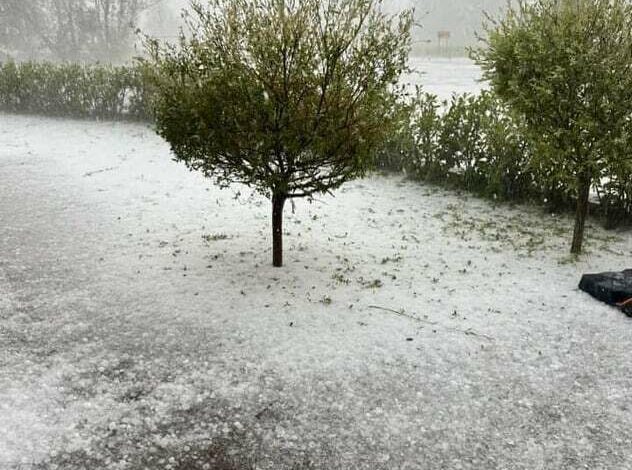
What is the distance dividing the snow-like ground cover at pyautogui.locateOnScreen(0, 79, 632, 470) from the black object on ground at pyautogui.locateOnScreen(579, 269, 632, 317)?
0.44ft

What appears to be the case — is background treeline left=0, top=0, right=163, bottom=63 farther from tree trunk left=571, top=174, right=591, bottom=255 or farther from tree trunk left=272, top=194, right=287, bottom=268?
tree trunk left=571, top=174, right=591, bottom=255

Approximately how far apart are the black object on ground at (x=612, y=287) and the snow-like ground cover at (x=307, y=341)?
0.44ft

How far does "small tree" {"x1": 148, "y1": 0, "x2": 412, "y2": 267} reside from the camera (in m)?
5.20

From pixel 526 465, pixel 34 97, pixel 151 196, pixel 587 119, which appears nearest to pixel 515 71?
pixel 587 119

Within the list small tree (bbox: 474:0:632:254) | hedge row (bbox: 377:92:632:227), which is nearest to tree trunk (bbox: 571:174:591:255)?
small tree (bbox: 474:0:632:254)

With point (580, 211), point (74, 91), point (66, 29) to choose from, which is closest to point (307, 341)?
point (580, 211)

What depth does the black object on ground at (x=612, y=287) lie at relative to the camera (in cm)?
579

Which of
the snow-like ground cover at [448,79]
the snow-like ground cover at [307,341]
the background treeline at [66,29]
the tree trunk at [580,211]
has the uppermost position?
the background treeline at [66,29]

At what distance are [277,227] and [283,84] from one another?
1.89 m

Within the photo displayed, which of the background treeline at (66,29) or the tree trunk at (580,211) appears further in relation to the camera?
the background treeline at (66,29)

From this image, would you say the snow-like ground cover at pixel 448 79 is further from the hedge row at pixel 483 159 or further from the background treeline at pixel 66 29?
the background treeline at pixel 66 29

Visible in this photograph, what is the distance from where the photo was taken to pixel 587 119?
646cm

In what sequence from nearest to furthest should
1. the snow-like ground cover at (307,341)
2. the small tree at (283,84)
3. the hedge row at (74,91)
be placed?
the snow-like ground cover at (307,341)
the small tree at (283,84)
the hedge row at (74,91)

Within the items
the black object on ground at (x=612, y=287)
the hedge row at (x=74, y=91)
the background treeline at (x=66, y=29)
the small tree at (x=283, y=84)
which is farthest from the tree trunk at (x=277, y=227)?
the background treeline at (x=66, y=29)
